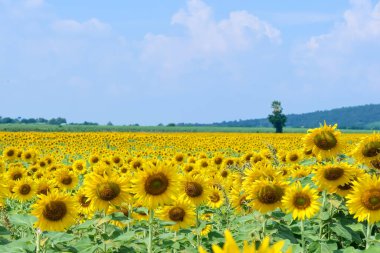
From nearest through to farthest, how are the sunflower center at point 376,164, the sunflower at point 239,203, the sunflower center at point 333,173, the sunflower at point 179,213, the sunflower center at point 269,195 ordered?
the sunflower center at point 269,195
the sunflower center at point 333,173
the sunflower center at point 376,164
the sunflower at point 179,213
the sunflower at point 239,203

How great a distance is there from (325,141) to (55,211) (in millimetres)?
2967

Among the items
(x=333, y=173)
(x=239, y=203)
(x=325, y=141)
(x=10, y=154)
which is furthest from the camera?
(x=10, y=154)

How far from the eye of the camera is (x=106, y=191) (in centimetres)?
468

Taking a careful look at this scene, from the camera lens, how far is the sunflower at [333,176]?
16.7 feet

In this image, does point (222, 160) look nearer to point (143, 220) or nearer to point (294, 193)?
point (143, 220)

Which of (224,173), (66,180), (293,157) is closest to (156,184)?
(66,180)

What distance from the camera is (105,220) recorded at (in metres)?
4.20

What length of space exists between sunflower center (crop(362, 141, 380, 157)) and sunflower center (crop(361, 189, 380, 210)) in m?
0.99

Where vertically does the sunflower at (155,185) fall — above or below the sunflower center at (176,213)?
above

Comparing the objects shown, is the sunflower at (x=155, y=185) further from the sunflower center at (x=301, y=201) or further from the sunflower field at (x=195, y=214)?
the sunflower center at (x=301, y=201)

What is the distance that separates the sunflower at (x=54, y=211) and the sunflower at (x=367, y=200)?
260cm

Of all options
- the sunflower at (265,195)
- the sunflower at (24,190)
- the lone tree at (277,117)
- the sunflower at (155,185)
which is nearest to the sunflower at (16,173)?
the sunflower at (24,190)

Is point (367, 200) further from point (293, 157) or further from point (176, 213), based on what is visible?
point (293, 157)

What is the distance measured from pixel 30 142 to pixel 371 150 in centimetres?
2516
